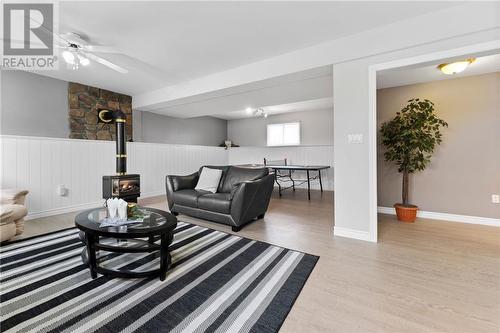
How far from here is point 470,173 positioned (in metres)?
3.14

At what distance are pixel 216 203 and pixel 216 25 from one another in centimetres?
216

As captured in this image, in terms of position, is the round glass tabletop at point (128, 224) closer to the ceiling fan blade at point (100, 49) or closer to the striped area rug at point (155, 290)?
the striped area rug at point (155, 290)

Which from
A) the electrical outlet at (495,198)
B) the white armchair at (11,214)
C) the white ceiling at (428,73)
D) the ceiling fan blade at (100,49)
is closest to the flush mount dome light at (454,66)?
the white ceiling at (428,73)

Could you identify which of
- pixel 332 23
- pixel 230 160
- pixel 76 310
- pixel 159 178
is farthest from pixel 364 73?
pixel 230 160

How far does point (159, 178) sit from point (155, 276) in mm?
4071

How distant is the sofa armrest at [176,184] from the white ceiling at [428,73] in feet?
10.6

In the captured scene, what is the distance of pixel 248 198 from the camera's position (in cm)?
282

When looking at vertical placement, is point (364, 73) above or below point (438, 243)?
above

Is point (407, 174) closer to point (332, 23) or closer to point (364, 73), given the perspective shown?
point (364, 73)

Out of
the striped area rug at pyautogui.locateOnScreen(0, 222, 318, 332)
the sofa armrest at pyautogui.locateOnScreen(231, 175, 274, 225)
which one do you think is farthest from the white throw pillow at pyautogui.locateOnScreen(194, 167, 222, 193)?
Answer: the striped area rug at pyautogui.locateOnScreen(0, 222, 318, 332)

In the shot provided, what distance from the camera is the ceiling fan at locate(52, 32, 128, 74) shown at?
237cm

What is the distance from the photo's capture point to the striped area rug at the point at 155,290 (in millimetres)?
1256

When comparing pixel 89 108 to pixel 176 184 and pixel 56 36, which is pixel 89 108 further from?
pixel 176 184

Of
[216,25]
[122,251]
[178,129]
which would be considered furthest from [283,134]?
[122,251]
